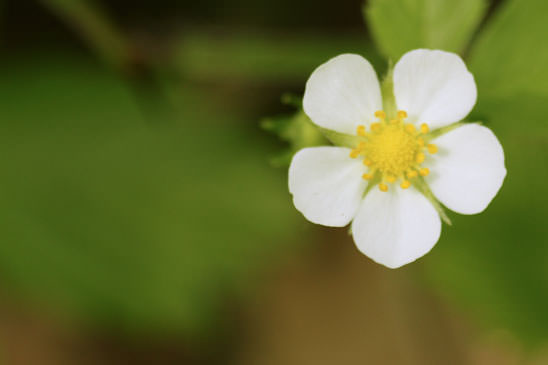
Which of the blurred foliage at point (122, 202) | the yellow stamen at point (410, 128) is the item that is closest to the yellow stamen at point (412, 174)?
the yellow stamen at point (410, 128)

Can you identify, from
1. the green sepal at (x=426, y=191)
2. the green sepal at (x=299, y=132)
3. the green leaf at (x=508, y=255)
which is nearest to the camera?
the green sepal at (x=426, y=191)

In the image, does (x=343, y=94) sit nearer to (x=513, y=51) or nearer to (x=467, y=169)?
(x=467, y=169)

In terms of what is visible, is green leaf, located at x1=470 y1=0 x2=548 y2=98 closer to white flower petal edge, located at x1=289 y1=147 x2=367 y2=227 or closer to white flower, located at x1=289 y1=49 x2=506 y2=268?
white flower, located at x1=289 y1=49 x2=506 y2=268

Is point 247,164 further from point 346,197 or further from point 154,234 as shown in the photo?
point 346,197

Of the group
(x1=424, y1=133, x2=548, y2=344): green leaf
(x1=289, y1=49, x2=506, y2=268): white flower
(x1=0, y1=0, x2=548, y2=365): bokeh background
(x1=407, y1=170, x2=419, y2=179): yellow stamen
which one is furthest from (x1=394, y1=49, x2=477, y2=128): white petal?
(x1=0, y1=0, x2=548, y2=365): bokeh background

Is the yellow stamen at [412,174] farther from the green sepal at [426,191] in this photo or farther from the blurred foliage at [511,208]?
→ the blurred foliage at [511,208]

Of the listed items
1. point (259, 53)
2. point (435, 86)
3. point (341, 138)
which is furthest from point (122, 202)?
point (435, 86)
